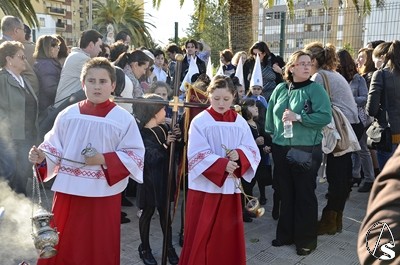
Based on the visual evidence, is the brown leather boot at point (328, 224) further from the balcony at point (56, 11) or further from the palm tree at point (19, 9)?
the balcony at point (56, 11)

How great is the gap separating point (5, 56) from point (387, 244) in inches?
172

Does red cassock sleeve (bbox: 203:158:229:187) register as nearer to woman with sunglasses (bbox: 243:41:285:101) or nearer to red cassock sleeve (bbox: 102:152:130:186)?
red cassock sleeve (bbox: 102:152:130:186)

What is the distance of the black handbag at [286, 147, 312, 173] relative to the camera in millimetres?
3980

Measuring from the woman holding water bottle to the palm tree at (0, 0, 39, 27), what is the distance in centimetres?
1211

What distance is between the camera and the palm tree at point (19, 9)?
13.5m

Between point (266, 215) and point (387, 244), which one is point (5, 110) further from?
point (387, 244)

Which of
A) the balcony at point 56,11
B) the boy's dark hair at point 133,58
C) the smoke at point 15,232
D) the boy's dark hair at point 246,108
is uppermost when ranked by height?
the balcony at point 56,11

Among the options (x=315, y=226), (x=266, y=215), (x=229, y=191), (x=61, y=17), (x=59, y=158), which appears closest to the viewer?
(x=59, y=158)

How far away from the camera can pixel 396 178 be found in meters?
1.18

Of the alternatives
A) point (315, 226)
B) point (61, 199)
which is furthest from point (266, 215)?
point (61, 199)

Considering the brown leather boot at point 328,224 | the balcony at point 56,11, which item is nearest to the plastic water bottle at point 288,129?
the brown leather boot at point 328,224

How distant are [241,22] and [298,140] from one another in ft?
23.1

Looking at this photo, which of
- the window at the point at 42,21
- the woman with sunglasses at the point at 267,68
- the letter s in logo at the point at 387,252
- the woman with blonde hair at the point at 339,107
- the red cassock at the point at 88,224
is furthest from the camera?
the window at the point at 42,21

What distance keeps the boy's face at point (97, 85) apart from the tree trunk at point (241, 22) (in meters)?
7.91
